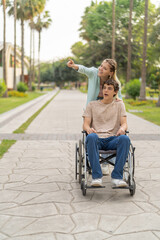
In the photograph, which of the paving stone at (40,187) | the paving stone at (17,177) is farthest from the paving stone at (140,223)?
the paving stone at (17,177)

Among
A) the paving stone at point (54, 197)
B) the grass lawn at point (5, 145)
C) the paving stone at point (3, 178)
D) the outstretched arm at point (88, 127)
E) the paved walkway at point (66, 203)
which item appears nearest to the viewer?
the paved walkway at point (66, 203)

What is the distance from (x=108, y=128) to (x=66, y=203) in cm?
115

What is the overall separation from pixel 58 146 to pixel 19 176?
2.60 metres

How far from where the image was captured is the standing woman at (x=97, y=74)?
179 inches

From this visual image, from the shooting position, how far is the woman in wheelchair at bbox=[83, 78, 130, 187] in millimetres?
4195

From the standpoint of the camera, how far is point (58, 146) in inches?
306

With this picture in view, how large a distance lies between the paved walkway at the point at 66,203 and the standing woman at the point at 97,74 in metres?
1.25

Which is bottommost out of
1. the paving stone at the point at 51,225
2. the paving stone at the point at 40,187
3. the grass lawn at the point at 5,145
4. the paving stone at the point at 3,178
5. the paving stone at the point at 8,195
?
the grass lawn at the point at 5,145

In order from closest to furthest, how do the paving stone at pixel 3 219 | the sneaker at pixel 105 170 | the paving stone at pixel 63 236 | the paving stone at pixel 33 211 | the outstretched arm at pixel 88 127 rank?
1. the paving stone at pixel 63 236
2. the paving stone at pixel 3 219
3. the paving stone at pixel 33 211
4. the outstretched arm at pixel 88 127
5. the sneaker at pixel 105 170

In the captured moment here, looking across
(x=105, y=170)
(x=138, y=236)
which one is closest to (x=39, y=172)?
(x=105, y=170)

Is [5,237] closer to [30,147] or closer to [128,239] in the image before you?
[128,239]

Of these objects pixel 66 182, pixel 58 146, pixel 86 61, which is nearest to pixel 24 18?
pixel 86 61

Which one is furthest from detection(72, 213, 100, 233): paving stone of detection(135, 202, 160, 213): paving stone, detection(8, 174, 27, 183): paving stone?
detection(8, 174, 27, 183): paving stone

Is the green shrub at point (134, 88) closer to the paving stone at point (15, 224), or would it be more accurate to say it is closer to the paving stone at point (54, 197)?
the paving stone at point (54, 197)
